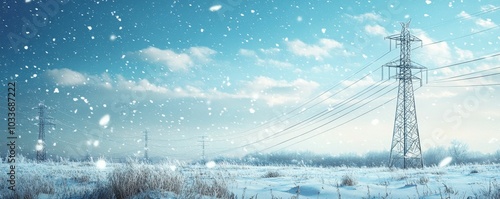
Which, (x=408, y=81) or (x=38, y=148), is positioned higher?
(x=408, y=81)

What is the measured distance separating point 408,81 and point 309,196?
2249 centimetres

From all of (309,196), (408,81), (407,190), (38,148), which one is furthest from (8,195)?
(38,148)

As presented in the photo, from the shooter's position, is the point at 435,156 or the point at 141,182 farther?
the point at 435,156

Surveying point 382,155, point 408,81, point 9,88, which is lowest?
point 382,155

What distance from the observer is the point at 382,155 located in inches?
3504

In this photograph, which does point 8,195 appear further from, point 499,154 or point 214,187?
point 499,154

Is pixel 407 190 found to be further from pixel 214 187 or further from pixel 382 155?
pixel 382 155

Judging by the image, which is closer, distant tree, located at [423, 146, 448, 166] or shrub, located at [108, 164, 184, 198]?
shrub, located at [108, 164, 184, 198]

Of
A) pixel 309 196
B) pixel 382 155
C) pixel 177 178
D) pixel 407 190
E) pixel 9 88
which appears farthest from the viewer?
pixel 382 155

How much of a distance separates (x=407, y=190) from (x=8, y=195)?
9.02 m

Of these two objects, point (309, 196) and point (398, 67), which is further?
point (398, 67)

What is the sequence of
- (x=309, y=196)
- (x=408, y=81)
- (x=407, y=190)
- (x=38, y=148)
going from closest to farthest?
(x=309, y=196) → (x=407, y=190) → (x=408, y=81) → (x=38, y=148)

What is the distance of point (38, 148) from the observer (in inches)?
1438

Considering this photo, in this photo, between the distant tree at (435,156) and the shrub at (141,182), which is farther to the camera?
the distant tree at (435,156)
